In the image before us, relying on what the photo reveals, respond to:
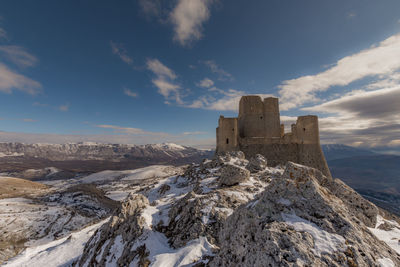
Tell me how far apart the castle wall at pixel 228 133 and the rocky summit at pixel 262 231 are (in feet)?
55.4

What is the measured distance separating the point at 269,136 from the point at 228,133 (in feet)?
27.3

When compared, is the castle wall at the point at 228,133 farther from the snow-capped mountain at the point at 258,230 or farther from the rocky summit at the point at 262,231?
the rocky summit at the point at 262,231

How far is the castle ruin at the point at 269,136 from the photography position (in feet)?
93.0

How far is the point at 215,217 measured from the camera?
34.3 feet

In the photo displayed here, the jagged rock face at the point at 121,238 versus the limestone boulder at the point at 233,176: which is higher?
the limestone boulder at the point at 233,176

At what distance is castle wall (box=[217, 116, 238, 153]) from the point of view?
31.7 metres

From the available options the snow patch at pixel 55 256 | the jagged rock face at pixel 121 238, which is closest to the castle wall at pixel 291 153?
the jagged rock face at pixel 121 238

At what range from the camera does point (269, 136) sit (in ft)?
107

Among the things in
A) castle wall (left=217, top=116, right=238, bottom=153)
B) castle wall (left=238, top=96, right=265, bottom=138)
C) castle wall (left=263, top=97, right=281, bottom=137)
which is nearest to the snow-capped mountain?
castle wall (left=217, top=116, right=238, bottom=153)

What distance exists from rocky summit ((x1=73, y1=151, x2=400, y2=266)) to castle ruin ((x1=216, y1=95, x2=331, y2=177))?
17292 millimetres

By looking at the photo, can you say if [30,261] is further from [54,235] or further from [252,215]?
[252,215]


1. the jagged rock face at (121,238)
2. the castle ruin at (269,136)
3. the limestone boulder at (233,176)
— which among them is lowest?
the jagged rock face at (121,238)

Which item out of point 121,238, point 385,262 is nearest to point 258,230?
point 385,262

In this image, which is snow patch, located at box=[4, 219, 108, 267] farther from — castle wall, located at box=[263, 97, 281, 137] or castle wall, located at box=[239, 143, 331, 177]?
castle wall, located at box=[263, 97, 281, 137]
